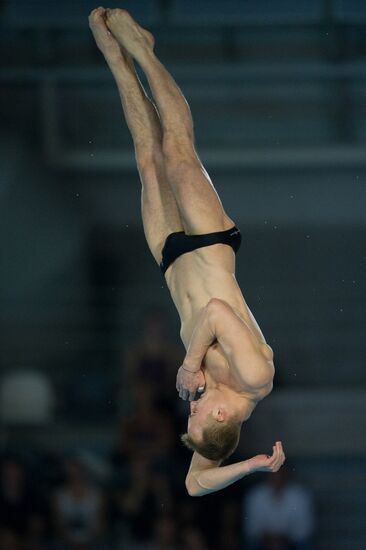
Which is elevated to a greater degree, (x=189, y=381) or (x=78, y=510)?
(x=189, y=381)

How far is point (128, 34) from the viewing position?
497 centimetres

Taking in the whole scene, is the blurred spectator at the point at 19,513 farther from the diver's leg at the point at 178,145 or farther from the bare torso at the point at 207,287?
the diver's leg at the point at 178,145

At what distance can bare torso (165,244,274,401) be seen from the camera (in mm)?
4457

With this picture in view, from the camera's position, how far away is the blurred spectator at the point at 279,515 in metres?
6.42

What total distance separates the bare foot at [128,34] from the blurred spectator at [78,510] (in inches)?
107

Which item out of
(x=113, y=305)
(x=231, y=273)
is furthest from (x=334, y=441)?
(x=231, y=273)

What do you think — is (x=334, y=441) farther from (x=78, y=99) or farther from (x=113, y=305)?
(x=78, y=99)

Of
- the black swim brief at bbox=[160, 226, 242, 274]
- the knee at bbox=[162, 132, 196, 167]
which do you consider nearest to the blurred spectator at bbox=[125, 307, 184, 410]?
the black swim brief at bbox=[160, 226, 242, 274]

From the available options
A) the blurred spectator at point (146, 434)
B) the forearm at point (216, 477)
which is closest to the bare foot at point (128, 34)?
the forearm at point (216, 477)

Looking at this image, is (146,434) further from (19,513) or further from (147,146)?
(147,146)

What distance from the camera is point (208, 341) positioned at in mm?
4352

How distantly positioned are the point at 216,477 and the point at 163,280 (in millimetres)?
3079

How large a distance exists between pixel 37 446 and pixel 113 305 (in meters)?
1.06

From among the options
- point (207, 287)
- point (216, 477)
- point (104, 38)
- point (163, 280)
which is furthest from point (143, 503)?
point (104, 38)
